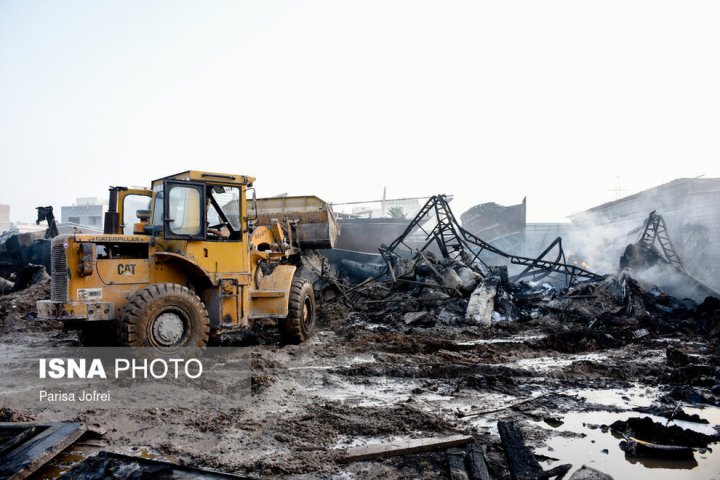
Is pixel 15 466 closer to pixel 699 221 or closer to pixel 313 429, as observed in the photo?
pixel 313 429

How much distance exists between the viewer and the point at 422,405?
17.9ft

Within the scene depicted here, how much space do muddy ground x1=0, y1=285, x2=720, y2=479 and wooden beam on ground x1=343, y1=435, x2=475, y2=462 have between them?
6cm

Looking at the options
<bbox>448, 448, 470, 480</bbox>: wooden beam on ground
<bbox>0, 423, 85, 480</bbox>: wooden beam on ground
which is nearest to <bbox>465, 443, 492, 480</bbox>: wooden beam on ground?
<bbox>448, 448, 470, 480</bbox>: wooden beam on ground

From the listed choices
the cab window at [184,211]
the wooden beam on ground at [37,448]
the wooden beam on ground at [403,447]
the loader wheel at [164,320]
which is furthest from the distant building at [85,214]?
→ the wooden beam on ground at [403,447]

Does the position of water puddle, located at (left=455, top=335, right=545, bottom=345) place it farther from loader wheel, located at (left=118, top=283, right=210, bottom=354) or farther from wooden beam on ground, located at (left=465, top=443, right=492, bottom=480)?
wooden beam on ground, located at (left=465, top=443, right=492, bottom=480)

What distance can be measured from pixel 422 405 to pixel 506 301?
730 centimetres

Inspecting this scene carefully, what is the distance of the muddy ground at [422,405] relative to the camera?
158 inches

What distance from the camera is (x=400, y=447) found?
13.4 feet

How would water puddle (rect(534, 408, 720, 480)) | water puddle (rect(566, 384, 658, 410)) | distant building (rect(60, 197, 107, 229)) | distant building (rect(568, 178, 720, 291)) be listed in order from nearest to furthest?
water puddle (rect(534, 408, 720, 480))
water puddle (rect(566, 384, 658, 410))
distant building (rect(568, 178, 720, 291))
distant building (rect(60, 197, 107, 229))

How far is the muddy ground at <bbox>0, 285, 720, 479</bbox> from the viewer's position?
401 cm

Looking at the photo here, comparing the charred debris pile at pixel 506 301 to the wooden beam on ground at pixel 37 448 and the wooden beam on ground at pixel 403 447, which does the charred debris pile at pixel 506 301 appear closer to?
the wooden beam on ground at pixel 403 447

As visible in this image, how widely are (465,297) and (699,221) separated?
A: 1046 cm

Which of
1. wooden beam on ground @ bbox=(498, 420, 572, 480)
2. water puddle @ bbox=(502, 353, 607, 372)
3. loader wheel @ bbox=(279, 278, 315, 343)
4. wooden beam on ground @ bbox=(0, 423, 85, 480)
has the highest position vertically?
loader wheel @ bbox=(279, 278, 315, 343)

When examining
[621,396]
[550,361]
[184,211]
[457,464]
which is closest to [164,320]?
[184,211]
